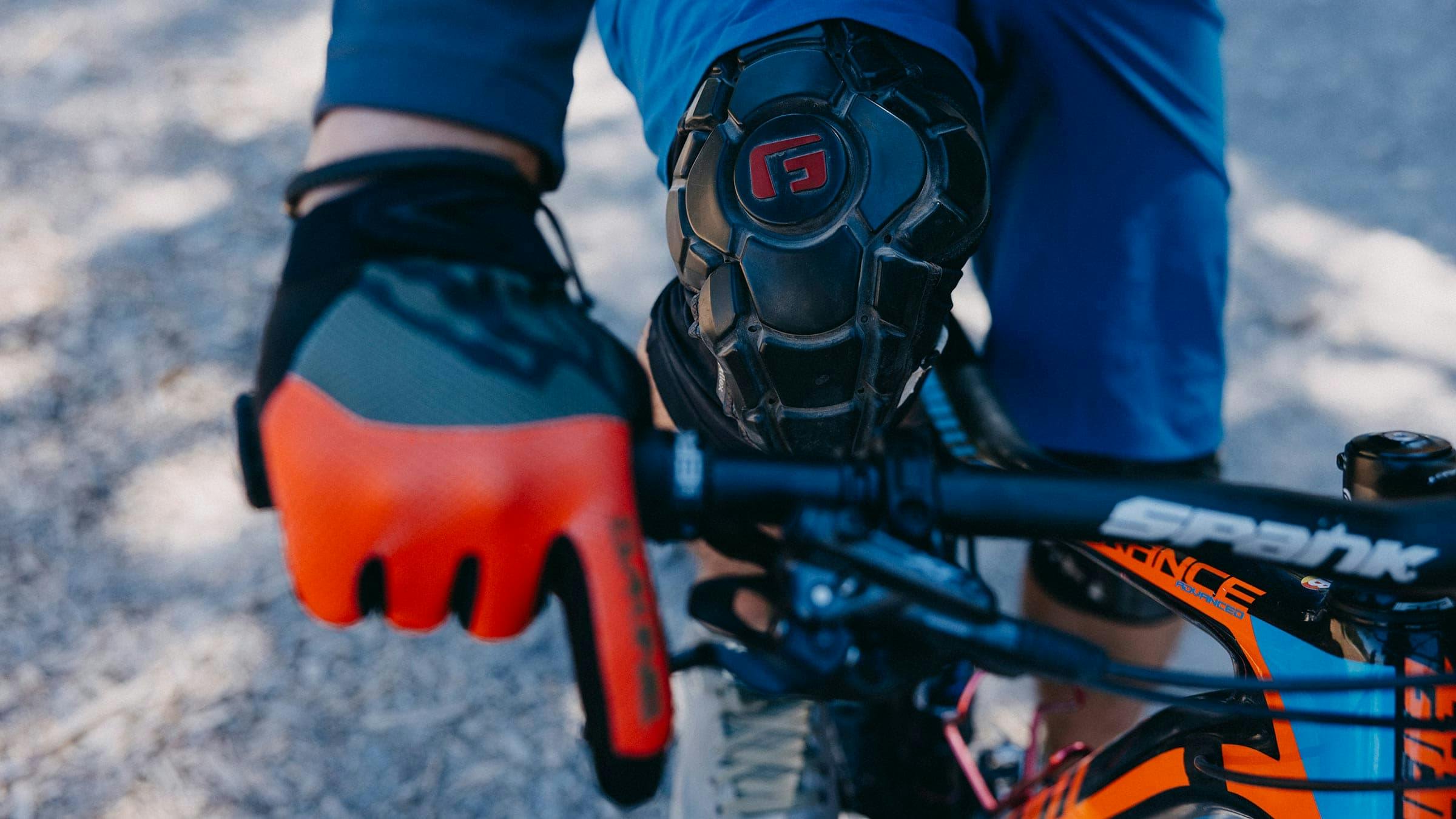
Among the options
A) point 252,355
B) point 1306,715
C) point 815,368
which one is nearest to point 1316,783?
point 1306,715

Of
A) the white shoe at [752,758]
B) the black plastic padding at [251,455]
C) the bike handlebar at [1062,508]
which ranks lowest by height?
the white shoe at [752,758]

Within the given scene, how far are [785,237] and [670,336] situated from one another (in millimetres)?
314

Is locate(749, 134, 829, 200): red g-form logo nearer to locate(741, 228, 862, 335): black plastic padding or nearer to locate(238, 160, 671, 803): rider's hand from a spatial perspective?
locate(741, 228, 862, 335): black plastic padding

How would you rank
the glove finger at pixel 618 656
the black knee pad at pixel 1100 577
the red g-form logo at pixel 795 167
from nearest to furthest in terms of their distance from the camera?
the glove finger at pixel 618 656, the red g-form logo at pixel 795 167, the black knee pad at pixel 1100 577

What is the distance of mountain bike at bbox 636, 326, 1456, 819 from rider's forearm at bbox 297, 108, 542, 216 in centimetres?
48

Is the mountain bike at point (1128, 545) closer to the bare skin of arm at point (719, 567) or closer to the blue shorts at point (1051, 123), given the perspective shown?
the bare skin of arm at point (719, 567)

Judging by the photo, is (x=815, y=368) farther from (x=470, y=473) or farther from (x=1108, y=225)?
(x=1108, y=225)

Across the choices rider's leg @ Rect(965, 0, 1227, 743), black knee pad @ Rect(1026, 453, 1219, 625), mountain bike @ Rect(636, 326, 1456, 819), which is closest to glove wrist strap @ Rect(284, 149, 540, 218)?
mountain bike @ Rect(636, 326, 1456, 819)

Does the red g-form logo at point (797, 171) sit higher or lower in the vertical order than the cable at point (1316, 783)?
higher

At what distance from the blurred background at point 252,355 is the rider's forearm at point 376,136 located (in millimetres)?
1349

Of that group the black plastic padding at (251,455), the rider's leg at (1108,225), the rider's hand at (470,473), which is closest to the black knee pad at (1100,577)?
the rider's leg at (1108,225)

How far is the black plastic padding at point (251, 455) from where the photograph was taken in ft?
2.40

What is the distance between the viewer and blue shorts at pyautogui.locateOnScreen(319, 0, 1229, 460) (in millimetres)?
980

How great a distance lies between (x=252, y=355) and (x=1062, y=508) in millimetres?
2472
